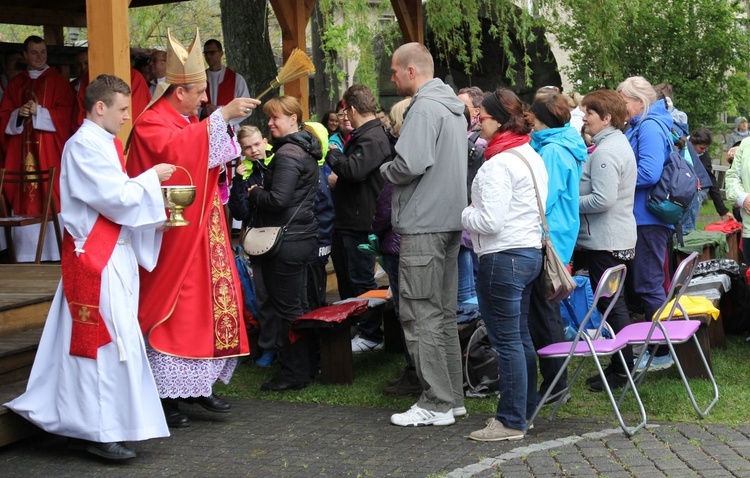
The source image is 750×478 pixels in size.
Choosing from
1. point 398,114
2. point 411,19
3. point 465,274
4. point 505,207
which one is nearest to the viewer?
point 505,207

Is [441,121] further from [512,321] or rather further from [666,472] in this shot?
[666,472]

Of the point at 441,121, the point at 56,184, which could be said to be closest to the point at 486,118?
the point at 441,121

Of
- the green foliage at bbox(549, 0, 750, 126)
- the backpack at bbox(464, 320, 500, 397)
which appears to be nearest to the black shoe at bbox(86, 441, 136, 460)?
the backpack at bbox(464, 320, 500, 397)

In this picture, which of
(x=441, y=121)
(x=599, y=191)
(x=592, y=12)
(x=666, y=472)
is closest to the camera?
(x=666, y=472)

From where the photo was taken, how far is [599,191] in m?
6.70

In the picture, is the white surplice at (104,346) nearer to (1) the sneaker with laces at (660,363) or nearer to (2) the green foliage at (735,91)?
(1) the sneaker with laces at (660,363)

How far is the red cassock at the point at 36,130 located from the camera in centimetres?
1049

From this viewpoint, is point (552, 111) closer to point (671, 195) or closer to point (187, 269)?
point (671, 195)

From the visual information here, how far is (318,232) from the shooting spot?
7.63 meters

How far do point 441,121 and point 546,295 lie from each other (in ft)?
3.71

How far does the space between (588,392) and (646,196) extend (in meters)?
1.36

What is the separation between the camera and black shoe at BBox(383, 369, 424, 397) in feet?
22.7

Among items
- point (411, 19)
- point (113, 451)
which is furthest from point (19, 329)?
point (411, 19)

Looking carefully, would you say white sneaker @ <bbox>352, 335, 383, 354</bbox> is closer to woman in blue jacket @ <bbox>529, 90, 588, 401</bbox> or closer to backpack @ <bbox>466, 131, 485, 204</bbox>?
backpack @ <bbox>466, 131, 485, 204</bbox>
